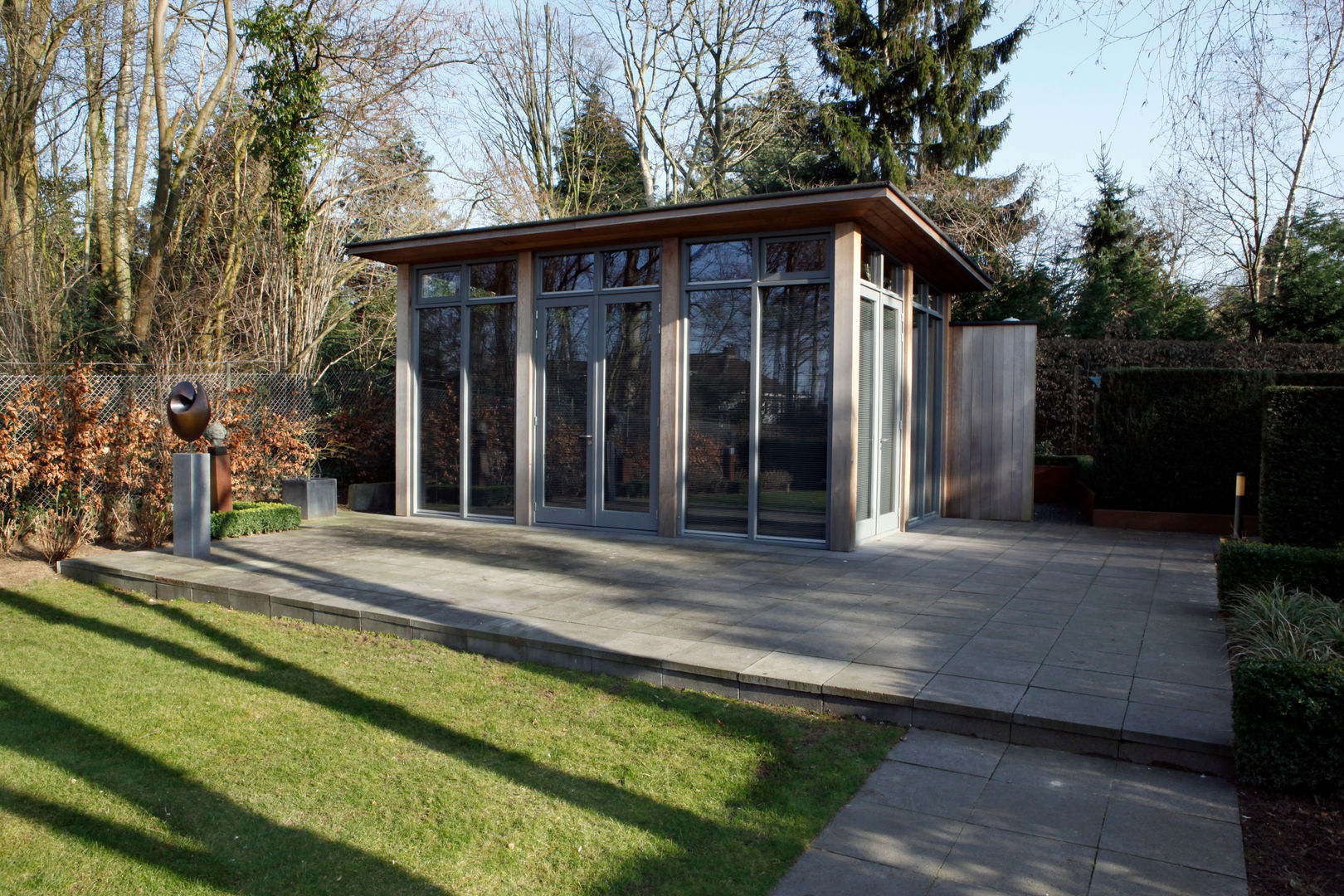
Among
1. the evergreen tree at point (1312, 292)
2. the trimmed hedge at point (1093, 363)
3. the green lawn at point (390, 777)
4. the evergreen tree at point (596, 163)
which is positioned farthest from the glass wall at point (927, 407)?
the evergreen tree at point (596, 163)

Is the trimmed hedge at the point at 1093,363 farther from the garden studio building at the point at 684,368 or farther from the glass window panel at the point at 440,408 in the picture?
the glass window panel at the point at 440,408

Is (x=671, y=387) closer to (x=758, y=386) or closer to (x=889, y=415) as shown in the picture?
(x=758, y=386)

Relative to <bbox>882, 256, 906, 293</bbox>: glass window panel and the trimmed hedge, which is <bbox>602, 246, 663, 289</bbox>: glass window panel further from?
the trimmed hedge

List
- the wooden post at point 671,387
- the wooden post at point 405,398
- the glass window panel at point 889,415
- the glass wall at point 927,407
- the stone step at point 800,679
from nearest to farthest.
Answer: the stone step at point 800,679 < the wooden post at point 671,387 < the glass window panel at point 889,415 < the glass wall at point 927,407 < the wooden post at point 405,398

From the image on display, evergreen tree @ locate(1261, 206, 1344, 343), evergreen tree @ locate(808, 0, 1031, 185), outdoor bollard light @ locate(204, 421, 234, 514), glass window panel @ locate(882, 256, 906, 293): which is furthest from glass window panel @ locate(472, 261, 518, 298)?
evergreen tree @ locate(1261, 206, 1344, 343)

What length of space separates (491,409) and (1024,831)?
26.7 ft

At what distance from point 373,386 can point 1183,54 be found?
10851 mm

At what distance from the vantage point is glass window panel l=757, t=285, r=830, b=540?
838cm

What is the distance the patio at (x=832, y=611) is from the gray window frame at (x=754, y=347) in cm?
23

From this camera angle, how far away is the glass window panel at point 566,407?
960 centimetres

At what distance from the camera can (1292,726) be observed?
325cm

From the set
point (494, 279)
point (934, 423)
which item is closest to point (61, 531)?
point (494, 279)

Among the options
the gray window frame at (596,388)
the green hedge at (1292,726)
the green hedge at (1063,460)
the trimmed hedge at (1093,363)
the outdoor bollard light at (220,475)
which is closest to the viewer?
the green hedge at (1292,726)

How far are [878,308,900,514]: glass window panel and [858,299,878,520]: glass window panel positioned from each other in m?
0.31
